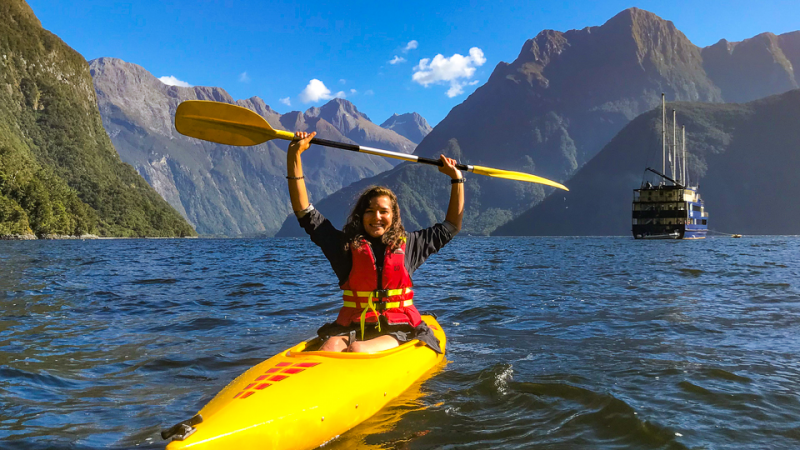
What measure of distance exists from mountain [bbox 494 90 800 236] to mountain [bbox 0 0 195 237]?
121570 mm

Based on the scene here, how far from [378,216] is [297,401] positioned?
2100 millimetres

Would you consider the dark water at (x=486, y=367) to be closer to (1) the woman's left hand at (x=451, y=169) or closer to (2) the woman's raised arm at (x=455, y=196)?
(2) the woman's raised arm at (x=455, y=196)

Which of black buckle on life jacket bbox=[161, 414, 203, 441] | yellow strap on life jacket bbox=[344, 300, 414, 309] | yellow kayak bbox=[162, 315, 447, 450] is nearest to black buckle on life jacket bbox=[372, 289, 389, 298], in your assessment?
yellow strap on life jacket bbox=[344, 300, 414, 309]

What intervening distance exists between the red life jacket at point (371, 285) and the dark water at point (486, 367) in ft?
3.15

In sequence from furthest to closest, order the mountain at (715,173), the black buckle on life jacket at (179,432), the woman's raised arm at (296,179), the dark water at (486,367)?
the mountain at (715,173) < the woman's raised arm at (296,179) < the dark water at (486,367) < the black buckle on life jacket at (179,432)

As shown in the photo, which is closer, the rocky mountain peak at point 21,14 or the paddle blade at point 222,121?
the paddle blade at point 222,121

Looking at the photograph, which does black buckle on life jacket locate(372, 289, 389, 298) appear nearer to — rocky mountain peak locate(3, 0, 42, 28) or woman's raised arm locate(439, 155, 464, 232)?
woman's raised arm locate(439, 155, 464, 232)

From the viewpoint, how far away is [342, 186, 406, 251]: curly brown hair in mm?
5281

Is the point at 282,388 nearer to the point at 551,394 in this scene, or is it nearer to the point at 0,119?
the point at 551,394

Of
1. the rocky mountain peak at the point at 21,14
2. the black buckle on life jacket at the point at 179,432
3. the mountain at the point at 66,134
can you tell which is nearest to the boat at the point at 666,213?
the black buckle on life jacket at the point at 179,432

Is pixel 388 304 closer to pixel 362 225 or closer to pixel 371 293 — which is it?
pixel 371 293

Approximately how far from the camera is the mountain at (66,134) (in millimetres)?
122000

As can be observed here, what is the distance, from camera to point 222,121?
271 inches

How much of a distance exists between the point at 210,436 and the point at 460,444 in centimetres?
190
